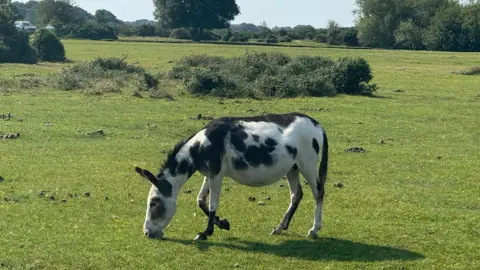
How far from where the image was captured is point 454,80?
51250 mm

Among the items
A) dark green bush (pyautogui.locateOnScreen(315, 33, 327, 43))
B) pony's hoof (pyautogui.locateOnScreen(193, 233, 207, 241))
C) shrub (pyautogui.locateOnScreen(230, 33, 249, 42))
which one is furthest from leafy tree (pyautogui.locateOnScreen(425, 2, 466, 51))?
pony's hoof (pyautogui.locateOnScreen(193, 233, 207, 241))

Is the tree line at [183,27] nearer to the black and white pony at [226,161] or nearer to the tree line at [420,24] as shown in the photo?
the tree line at [420,24]

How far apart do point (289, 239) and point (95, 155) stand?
995cm

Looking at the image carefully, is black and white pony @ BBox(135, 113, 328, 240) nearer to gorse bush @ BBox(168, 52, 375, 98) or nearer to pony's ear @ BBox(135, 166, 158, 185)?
pony's ear @ BBox(135, 166, 158, 185)

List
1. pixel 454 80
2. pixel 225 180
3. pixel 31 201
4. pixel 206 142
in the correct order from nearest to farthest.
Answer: pixel 206 142, pixel 31 201, pixel 225 180, pixel 454 80

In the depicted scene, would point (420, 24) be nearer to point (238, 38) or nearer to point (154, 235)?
point (238, 38)

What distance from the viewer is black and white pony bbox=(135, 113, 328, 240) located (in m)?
12.3

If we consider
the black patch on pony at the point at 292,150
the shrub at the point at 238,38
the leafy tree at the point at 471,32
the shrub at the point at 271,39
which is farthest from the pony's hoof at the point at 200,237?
the shrub at the point at 238,38

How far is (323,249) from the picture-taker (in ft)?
39.5

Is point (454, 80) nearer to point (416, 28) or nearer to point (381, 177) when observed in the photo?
point (381, 177)

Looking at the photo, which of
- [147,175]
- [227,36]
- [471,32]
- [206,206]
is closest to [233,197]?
[206,206]

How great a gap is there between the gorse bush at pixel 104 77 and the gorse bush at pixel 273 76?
239 cm

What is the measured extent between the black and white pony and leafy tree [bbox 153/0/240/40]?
377 feet

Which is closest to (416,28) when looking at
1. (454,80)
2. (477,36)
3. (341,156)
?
(477,36)
